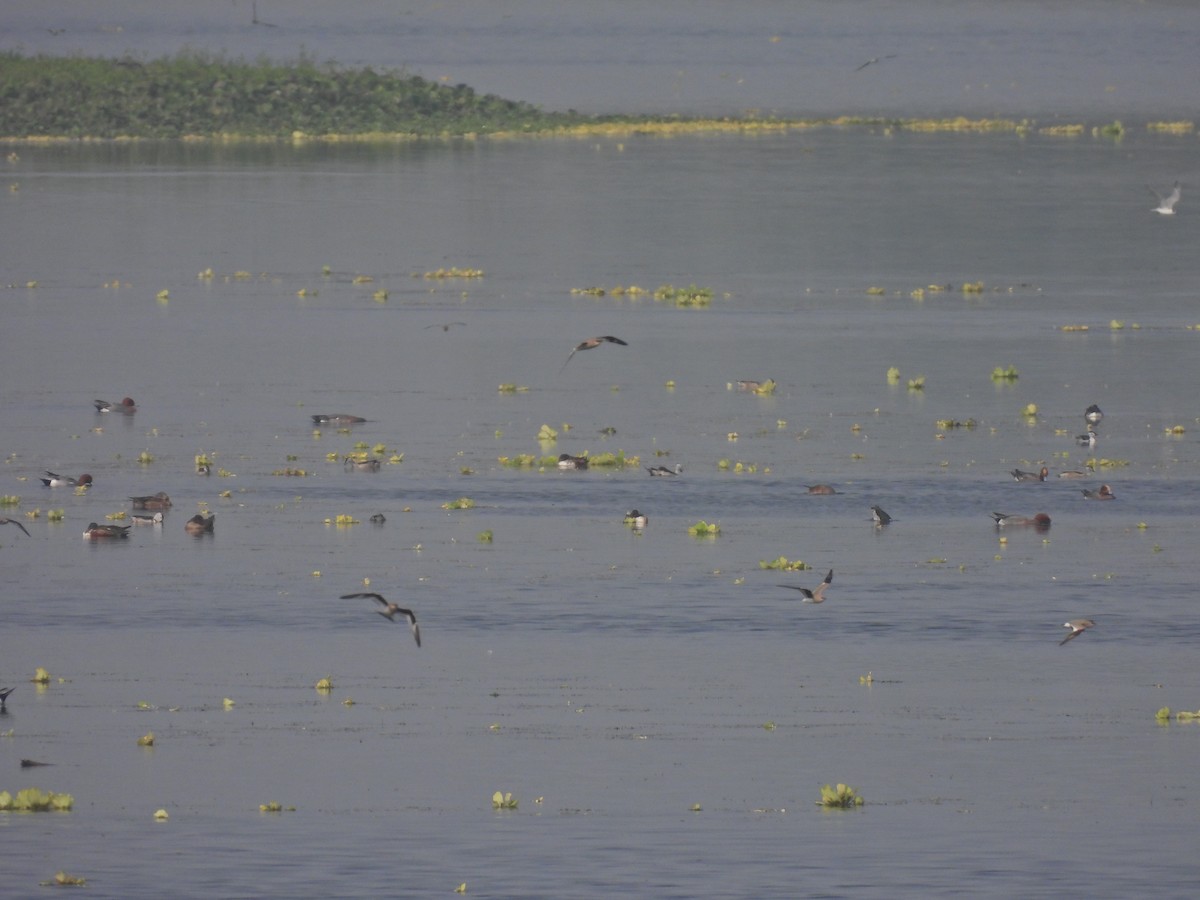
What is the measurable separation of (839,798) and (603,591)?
28.8 feet

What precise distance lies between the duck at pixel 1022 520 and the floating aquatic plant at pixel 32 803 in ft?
52.8

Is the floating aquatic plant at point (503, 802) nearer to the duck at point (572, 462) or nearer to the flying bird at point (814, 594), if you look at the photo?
the flying bird at point (814, 594)

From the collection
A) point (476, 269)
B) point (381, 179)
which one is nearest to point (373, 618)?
point (476, 269)

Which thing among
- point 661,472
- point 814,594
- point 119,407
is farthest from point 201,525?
point 119,407

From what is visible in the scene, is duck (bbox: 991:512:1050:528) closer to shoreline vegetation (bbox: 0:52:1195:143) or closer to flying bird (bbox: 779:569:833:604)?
flying bird (bbox: 779:569:833:604)

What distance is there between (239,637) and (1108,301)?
130ft

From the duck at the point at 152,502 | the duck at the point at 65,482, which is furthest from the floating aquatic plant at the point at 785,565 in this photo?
the duck at the point at 65,482

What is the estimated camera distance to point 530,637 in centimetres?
2719

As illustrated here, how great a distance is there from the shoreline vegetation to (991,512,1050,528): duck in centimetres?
8990

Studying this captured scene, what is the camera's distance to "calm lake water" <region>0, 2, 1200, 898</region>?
20484mm

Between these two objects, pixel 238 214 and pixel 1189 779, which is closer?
pixel 1189 779

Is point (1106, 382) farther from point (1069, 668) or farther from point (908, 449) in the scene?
point (1069, 668)

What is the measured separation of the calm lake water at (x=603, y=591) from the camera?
20.5 meters

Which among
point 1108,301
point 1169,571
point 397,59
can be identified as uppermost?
point 397,59
